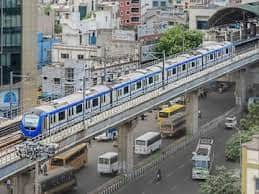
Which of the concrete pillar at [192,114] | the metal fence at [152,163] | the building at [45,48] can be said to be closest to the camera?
the metal fence at [152,163]

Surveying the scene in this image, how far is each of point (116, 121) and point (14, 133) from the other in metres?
6.56

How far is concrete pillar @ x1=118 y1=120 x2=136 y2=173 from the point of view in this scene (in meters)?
43.2

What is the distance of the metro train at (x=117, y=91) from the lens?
117ft

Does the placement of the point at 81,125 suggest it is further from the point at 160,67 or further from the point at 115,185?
the point at 160,67

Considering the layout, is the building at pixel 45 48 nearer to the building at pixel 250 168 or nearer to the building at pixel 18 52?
the building at pixel 18 52

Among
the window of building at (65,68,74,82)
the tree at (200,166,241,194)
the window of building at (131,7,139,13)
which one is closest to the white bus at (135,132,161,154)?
the window of building at (65,68,74,82)

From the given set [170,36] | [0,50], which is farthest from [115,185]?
[170,36]

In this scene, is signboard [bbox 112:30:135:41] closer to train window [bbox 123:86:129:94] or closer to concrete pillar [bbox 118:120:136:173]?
train window [bbox 123:86:129:94]

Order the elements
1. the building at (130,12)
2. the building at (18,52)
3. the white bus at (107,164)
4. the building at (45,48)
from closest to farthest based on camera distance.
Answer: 1. the white bus at (107,164)
2. the building at (18,52)
3. the building at (45,48)
4. the building at (130,12)

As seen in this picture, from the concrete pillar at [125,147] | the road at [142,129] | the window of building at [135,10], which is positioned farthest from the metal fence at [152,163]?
the window of building at [135,10]

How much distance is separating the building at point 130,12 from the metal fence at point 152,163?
36376 mm

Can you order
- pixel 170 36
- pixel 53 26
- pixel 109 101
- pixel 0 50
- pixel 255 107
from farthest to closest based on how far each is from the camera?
1. pixel 53 26
2. pixel 170 36
3. pixel 0 50
4. pixel 255 107
5. pixel 109 101

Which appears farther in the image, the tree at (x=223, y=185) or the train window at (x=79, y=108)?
the train window at (x=79, y=108)

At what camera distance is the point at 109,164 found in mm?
42688
